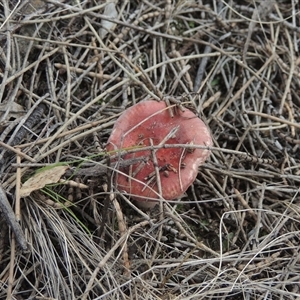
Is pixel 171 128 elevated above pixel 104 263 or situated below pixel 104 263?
above

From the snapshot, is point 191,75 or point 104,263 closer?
point 104,263

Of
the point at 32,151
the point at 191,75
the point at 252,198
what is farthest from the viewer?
the point at 191,75

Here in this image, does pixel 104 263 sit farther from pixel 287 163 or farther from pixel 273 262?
pixel 287 163

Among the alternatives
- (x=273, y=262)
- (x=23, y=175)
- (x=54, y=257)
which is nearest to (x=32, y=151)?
(x=23, y=175)

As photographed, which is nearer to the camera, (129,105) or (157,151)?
(157,151)
